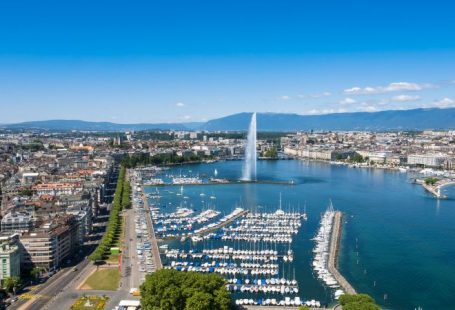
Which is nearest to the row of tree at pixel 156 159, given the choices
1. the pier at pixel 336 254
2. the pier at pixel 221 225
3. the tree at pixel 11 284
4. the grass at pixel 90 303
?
the pier at pixel 221 225

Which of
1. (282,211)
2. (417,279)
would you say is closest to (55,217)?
(282,211)

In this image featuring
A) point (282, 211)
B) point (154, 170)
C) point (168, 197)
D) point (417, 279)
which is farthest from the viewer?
point (154, 170)

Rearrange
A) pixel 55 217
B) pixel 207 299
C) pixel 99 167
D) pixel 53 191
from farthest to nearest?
1. pixel 99 167
2. pixel 53 191
3. pixel 55 217
4. pixel 207 299

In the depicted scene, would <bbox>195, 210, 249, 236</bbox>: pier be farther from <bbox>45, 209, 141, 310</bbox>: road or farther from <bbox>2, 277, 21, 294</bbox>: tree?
<bbox>2, 277, 21, 294</bbox>: tree

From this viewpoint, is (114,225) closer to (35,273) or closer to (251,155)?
(35,273)

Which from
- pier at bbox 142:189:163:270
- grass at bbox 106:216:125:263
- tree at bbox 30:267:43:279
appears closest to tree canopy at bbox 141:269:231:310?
pier at bbox 142:189:163:270

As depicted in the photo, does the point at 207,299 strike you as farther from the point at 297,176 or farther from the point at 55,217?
the point at 297,176

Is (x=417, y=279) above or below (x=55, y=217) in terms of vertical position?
below

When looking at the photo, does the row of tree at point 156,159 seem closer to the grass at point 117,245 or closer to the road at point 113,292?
the grass at point 117,245
